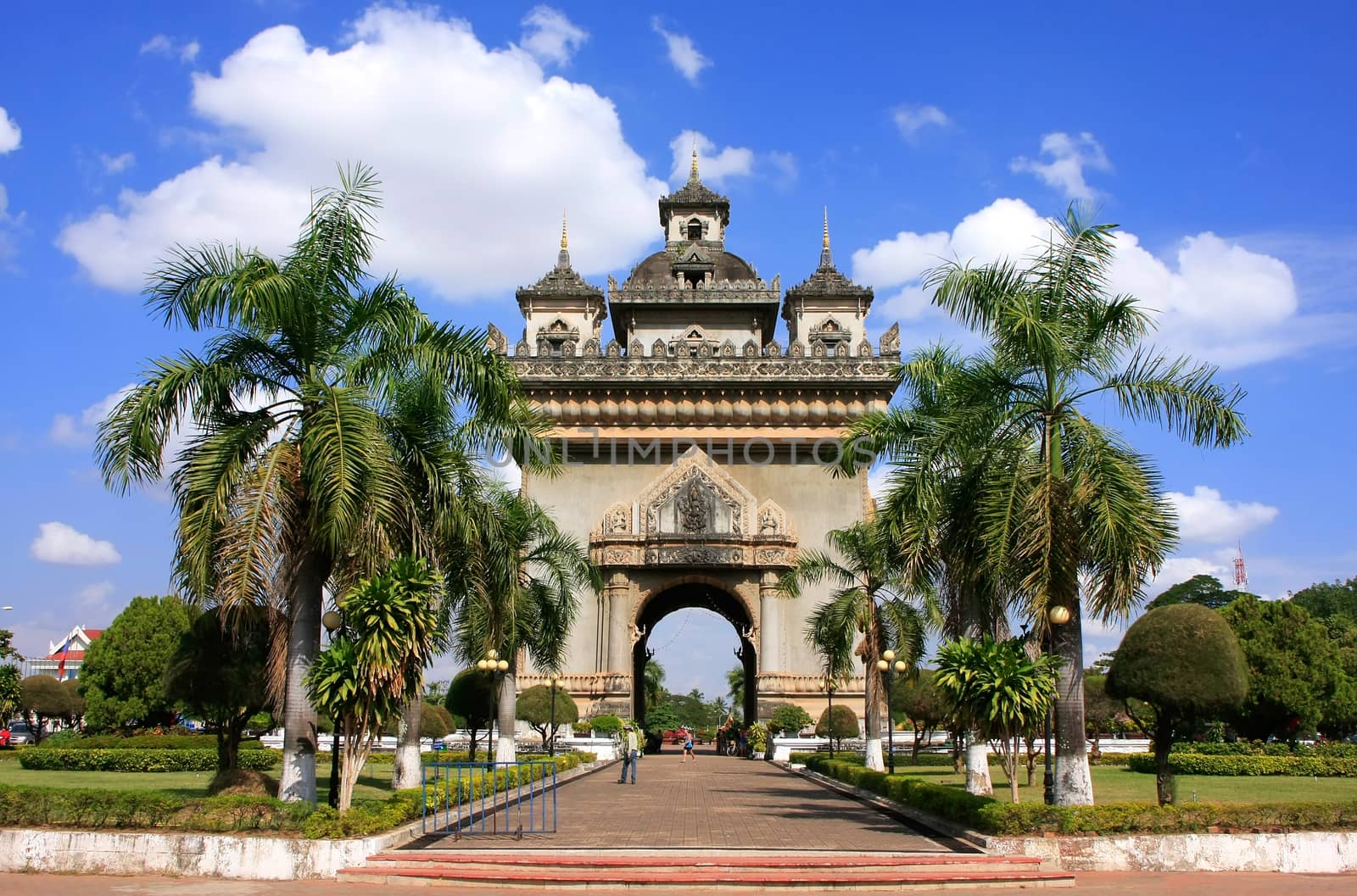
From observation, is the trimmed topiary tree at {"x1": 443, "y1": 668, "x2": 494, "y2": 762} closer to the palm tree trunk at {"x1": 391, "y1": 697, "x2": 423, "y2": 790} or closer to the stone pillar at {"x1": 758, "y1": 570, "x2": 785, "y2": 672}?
the stone pillar at {"x1": 758, "y1": 570, "x2": 785, "y2": 672}

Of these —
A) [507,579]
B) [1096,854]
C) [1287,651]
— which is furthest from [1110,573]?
[1287,651]

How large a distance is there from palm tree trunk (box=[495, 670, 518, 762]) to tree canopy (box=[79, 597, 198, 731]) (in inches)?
604

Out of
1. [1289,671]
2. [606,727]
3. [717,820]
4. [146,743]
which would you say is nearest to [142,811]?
[717,820]

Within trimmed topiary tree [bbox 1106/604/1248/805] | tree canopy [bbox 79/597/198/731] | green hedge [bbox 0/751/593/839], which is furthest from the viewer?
tree canopy [bbox 79/597/198/731]

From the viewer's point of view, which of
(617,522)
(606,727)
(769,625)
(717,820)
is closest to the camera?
(717,820)

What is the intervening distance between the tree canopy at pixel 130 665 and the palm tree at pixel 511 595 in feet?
51.5

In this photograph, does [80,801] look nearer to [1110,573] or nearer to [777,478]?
Result: [1110,573]

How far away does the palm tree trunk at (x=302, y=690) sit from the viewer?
13.9 meters

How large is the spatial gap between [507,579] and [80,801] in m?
7.23

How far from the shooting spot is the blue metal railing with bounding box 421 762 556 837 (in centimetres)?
1472

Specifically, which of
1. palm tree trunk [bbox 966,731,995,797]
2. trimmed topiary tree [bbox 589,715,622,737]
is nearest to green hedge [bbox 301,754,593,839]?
palm tree trunk [bbox 966,731,995,797]

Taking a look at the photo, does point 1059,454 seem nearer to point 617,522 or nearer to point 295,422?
point 295,422

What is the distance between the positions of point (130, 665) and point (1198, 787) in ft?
94.2

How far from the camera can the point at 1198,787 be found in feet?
74.1
